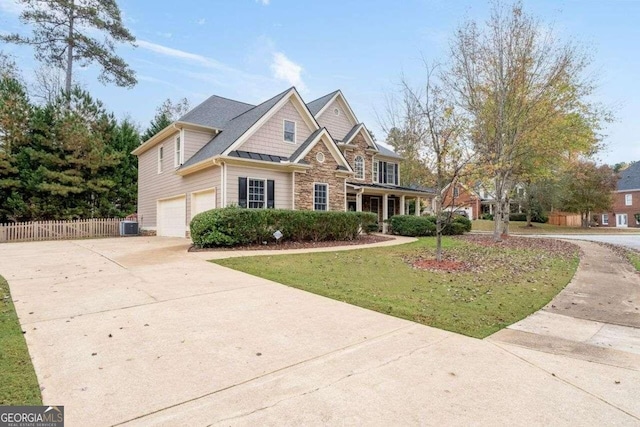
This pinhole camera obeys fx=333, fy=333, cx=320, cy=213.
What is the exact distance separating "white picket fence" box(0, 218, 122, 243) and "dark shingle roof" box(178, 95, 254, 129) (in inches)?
311

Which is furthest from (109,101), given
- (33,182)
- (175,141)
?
(175,141)

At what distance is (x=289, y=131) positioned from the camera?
54.3 feet

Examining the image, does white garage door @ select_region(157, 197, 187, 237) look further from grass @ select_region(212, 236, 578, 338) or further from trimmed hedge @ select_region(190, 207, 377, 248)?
grass @ select_region(212, 236, 578, 338)

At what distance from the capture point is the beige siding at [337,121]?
70.5ft

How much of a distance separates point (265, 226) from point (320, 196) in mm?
4670

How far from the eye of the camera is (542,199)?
32.6 meters

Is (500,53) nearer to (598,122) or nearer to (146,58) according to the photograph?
(598,122)

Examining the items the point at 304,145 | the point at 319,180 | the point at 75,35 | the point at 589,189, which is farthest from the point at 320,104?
the point at 589,189

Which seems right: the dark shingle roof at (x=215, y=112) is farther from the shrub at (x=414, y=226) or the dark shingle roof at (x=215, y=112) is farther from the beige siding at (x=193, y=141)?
the shrub at (x=414, y=226)

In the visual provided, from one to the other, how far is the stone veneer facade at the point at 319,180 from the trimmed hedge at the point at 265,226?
1.67m

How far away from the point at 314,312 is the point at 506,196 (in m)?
19.5

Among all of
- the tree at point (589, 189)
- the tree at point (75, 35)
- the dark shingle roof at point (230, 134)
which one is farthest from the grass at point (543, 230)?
the tree at point (75, 35)

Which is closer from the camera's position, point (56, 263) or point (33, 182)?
point (56, 263)

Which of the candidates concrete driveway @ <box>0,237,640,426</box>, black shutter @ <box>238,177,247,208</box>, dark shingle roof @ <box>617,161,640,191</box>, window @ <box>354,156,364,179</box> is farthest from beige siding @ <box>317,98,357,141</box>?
dark shingle roof @ <box>617,161,640,191</box>
